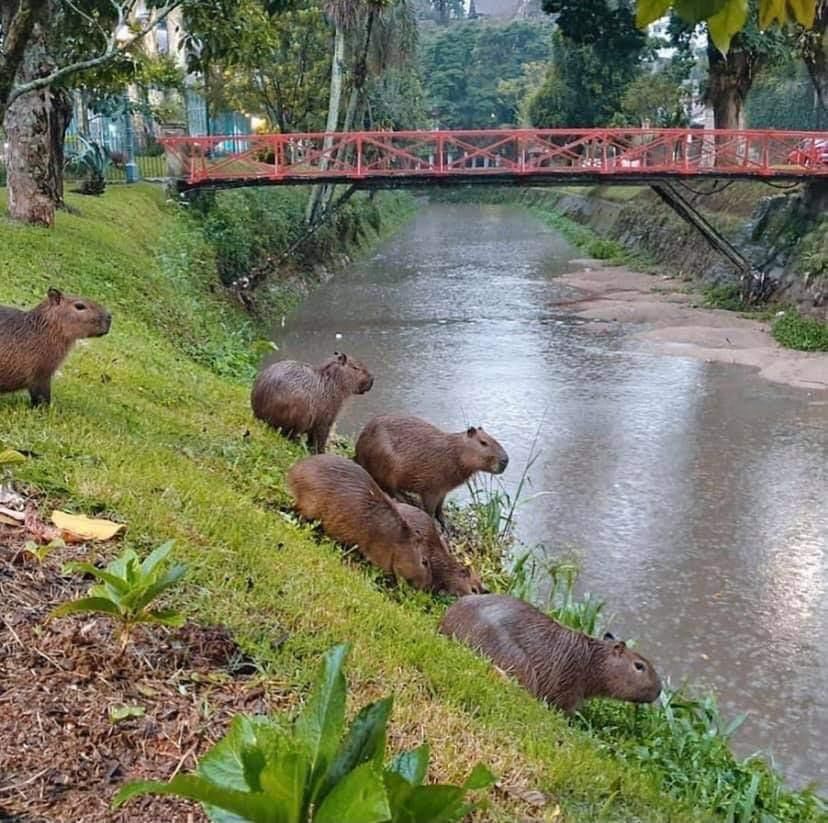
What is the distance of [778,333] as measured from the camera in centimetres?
1616

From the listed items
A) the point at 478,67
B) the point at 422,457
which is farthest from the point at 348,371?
the point at 478,67

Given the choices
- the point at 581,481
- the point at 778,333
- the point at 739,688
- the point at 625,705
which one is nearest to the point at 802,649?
the point at 739,688

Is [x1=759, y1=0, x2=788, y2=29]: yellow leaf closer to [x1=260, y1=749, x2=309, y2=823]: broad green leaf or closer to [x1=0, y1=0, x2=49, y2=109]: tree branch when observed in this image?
[x1=260, y1=749, x2=309, y2=823]: broad green leaf

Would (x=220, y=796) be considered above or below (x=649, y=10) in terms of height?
below

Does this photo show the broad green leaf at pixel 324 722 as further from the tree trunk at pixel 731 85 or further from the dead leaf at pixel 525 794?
the tree trunk at pixel 731 85

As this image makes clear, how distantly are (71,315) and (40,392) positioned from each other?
394 millimetres

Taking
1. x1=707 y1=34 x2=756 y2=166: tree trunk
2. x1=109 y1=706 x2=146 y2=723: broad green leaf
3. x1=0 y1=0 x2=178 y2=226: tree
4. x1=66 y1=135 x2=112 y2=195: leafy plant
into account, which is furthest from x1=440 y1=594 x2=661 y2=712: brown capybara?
x1=707 y1=34 x2=756 y2=166: tree trunk

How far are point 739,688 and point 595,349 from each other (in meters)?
9.81

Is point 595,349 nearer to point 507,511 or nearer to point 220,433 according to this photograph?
point 507,511

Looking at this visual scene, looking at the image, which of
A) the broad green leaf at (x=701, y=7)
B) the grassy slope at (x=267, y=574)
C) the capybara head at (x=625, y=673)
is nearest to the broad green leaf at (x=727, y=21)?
the broad green leaf at (x=701, y=7)

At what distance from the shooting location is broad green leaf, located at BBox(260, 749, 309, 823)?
1728 mm

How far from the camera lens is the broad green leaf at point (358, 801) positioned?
5.33 feet

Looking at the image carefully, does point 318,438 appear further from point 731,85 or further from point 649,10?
point 731,85

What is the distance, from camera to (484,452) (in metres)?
6.06
